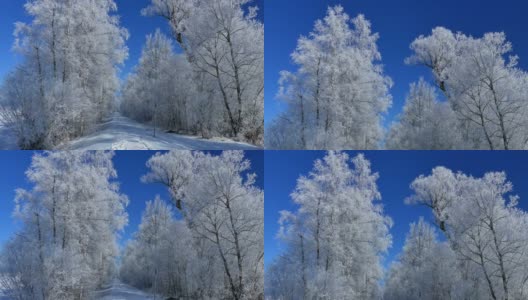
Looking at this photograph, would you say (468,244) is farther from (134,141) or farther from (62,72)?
(62,72)

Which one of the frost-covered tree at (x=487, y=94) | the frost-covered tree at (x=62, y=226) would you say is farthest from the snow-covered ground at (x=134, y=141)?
the frost-covered tree at (x=487, y=94)

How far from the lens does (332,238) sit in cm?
851

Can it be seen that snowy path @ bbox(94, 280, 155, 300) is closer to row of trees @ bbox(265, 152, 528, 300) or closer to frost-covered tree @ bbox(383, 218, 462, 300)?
row of trees @ bbox(265, 152, 528, 300)

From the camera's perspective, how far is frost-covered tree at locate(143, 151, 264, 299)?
8.51 meters

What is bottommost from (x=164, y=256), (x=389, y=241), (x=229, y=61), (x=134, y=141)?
(x=164, y=256)

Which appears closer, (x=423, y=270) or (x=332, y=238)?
(x=332, y=238)

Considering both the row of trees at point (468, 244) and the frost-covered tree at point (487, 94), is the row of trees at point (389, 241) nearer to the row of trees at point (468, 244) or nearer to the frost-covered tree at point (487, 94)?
the row of trees at point (468, 244)

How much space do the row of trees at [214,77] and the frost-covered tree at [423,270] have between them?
14.0ft

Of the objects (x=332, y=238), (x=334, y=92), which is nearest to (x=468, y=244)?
(x=332, y=238)

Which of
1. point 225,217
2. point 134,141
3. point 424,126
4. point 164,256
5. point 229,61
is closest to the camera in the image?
point 134,141

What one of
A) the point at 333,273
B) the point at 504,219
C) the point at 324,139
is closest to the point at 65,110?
the point at 324,139

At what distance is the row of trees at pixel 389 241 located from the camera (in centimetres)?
820

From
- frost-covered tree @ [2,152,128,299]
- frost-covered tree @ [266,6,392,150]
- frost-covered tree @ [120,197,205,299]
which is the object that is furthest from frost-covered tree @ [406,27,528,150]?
frost-covered tree @ [2,152,128,299]

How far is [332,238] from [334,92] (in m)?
2.88
